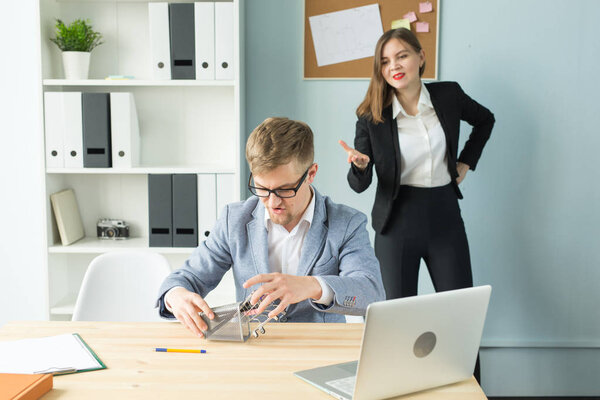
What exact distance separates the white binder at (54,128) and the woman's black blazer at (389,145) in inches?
49.3

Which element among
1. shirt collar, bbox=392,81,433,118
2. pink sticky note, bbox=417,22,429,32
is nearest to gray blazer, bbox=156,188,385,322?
shirt collar, bbox=392,81,433,118

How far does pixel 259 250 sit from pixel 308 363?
17.5 inches

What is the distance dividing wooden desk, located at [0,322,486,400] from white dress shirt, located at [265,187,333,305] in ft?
0.70

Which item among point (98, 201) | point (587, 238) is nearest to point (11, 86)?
point (98, 201)

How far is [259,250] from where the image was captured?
1.67 meters

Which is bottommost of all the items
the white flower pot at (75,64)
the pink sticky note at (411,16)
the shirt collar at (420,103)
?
the shirt collar at (420,103)

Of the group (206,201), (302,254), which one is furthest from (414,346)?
(206,201)

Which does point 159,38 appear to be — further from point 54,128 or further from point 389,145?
point 389,145

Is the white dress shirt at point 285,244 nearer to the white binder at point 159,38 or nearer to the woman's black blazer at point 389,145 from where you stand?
the woman's black blazer at point 389,145

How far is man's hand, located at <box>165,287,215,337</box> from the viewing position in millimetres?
1435

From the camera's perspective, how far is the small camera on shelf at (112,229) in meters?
2.81

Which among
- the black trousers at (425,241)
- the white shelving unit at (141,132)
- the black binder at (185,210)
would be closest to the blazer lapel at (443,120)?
the black trousers at (425,241)

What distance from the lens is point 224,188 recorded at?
2615 mm

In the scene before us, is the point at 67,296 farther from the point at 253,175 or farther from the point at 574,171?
the point at 574,171
